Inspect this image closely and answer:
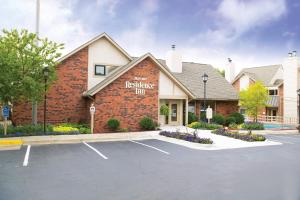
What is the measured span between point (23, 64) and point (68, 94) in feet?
20.0

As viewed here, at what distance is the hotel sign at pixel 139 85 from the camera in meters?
23.7

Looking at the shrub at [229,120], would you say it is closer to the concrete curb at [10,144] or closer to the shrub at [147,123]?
the shrub at [147,123]

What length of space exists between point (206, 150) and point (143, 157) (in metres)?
4.07

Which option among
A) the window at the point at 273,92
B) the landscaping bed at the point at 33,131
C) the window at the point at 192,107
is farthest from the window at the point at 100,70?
the window at the point at 273,92

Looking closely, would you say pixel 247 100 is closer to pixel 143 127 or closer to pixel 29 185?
pixel 143 127

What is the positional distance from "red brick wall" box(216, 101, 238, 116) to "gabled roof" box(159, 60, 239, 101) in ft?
2.53

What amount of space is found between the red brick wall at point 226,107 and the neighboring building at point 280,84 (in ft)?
26.4

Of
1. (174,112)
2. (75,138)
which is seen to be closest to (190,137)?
(75,138)

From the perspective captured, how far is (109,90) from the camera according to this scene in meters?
22.8

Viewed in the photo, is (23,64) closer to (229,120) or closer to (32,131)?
(32,131)

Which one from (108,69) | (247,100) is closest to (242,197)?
(108,69)

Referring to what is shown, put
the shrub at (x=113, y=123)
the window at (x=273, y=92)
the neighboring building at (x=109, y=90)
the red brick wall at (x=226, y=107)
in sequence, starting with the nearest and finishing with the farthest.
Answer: the shrub at (x=113, y=123) → the neighboring building at (x=109, y=90) → the red brick wall at (x=226, y=107) → the window at (x=273, y=92)

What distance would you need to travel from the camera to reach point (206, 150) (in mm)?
16047

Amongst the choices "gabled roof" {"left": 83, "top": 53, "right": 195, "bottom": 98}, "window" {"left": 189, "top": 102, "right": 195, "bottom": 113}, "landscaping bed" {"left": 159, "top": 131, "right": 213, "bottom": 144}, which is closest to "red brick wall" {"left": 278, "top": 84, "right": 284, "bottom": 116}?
"window" {"left": 189, "top": 102, "right": 195, "bottom": 113}
